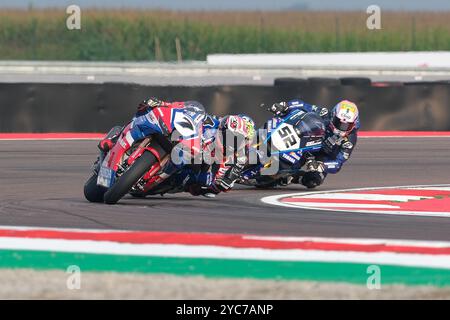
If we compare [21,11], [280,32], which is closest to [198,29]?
[280,32]

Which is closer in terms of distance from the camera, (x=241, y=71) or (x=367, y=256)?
(x=367, y=256)

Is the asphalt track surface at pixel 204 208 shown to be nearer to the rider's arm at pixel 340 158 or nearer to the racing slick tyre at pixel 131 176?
the racing slick tyre at pixel 131 176

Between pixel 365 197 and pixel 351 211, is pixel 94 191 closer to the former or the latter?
pixel 351 211

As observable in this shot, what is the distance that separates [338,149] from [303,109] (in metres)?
0.66

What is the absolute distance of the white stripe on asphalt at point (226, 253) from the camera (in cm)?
814

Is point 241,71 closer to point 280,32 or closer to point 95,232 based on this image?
point 280,32

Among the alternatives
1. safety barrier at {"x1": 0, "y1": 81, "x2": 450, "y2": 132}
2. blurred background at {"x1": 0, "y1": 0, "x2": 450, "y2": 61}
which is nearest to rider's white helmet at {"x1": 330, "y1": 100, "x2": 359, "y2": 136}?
safety barrier at {"x1": 0, "y1": 81, "x2": 450, "y2": 132}

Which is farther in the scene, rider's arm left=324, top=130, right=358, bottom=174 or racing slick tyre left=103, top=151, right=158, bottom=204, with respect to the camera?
rider's arm left=324, top=130, right=358, bottom=174

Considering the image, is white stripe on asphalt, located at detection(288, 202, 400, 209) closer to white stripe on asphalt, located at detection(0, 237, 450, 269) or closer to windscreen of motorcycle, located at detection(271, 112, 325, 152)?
windscreen of motorcycle, located at detection(271, 112, 325, 152)

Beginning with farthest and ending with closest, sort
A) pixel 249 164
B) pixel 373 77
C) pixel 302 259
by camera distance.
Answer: pixel 373 77 < pixel 249 164 < pixel 302 259

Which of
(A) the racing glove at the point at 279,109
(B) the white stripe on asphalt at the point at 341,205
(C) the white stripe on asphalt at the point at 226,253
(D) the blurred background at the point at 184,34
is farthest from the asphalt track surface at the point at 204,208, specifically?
(D) the blurred background at the point at 184,34

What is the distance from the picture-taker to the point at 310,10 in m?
59.3

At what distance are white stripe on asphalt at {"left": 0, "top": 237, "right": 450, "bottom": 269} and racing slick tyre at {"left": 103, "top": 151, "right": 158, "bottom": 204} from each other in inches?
113

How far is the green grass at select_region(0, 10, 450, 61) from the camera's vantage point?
2122 inches
